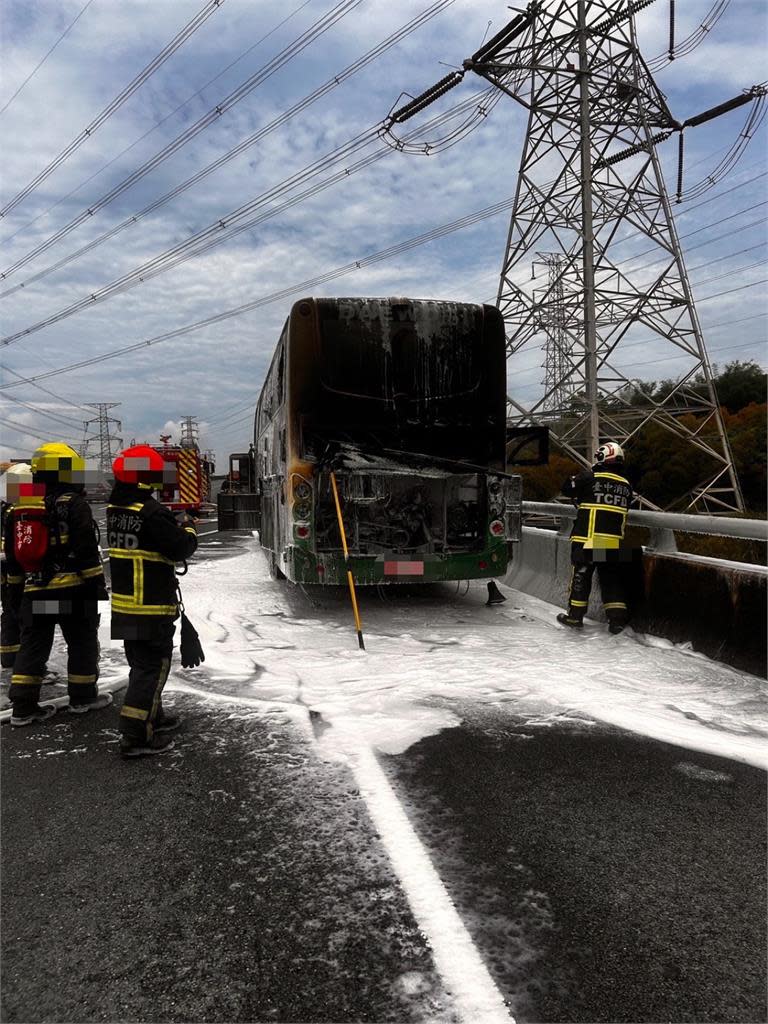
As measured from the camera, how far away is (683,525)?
5871mm

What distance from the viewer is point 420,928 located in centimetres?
236

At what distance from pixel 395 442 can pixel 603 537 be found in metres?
2.39

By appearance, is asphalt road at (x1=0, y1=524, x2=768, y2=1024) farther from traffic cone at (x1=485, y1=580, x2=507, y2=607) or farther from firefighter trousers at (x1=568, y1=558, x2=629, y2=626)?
traffic cone at (x1=485, y1=580, x2=507, y2=607)

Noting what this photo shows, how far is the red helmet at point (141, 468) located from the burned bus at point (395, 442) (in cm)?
327

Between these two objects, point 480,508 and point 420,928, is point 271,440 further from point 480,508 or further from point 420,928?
point 420,928

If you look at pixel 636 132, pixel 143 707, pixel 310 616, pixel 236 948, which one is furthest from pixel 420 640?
pixel 636 132

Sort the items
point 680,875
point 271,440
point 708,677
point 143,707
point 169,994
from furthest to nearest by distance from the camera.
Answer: point 271,440
point 708,677
point 143,707
point 680,875
point 169,994

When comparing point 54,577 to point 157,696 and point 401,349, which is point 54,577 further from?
point 401,349

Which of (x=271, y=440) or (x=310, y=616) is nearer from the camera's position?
(x=310, y=616)

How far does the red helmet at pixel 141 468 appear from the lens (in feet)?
13.3

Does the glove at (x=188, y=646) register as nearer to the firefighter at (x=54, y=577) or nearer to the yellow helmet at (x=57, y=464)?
the firefighter at (x=54, y=577)

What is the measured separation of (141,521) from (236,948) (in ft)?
7.81

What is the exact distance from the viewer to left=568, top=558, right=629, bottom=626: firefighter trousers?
6656mm

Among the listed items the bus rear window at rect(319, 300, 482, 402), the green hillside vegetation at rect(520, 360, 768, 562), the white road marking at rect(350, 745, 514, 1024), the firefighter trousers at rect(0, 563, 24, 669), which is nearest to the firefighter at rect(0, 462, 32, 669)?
the firefighter trousers at rect(0, 563, 24, 669)
